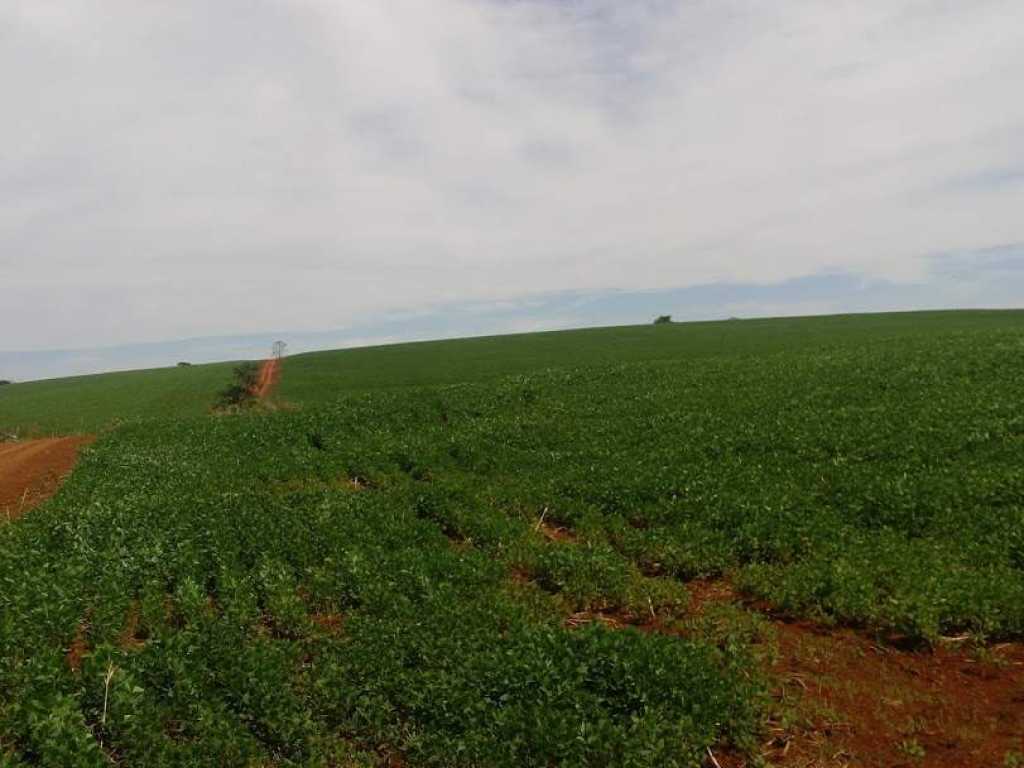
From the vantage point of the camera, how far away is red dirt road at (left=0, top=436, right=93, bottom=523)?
59.0 feet

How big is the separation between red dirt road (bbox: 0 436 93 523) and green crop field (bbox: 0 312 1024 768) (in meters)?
1.11

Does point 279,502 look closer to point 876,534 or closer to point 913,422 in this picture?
point 876,534

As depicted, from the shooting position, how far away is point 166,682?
7406mm

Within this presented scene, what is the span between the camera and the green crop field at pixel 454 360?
49.9 m

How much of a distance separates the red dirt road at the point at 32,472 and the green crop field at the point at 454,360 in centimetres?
1637

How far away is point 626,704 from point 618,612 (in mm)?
2796

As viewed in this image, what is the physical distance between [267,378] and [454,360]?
18.5 metres

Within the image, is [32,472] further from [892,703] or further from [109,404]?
[109,404]

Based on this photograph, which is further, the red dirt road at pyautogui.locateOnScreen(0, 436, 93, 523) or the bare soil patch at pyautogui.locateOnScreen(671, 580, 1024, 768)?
the red dirt road at pyautogui.locateOnScreen(0, 436, 93, 523)

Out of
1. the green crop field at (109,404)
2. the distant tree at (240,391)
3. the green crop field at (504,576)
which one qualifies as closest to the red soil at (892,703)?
the green crop field at (504,576)

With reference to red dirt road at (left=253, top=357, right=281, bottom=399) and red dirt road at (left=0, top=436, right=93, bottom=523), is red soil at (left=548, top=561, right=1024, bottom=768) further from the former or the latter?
red dirt road at (left=253, top=357, right=281, bottom=399)

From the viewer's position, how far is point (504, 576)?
10.7 meters

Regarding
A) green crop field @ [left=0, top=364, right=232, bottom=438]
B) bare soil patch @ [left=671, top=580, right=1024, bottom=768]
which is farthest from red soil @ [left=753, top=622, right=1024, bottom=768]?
green crop field @ [left=0, top=364, right=232, bottom=438]

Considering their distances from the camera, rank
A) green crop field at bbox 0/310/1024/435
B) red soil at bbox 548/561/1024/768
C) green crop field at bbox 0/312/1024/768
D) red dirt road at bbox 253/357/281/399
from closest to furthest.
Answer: red soil at bbox 548/561/1024/768 → green crop field at bbox 0/312/1024/768 → green crop field at bbox 0/310/1024/435 → red dirt road at bbox 253/357/281/399
